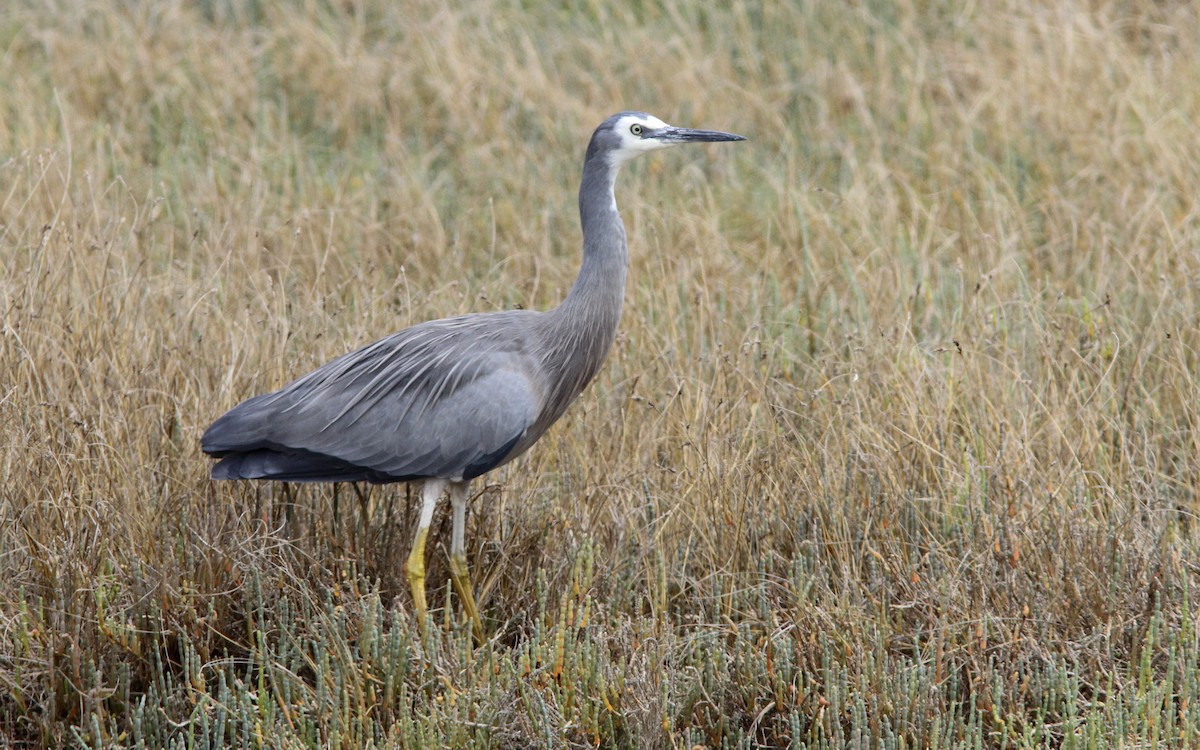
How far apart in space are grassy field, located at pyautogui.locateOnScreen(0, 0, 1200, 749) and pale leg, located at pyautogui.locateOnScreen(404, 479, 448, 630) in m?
0.16

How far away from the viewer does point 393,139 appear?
7.56 metres

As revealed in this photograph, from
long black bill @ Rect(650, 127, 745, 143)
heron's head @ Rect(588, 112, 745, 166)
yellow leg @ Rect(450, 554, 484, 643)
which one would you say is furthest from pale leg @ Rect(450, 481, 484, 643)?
long black bill @ Rect(650, 127, 745, 143)

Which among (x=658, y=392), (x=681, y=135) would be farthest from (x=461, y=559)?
(x=681, y=135)

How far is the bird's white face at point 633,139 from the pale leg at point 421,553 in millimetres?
1197

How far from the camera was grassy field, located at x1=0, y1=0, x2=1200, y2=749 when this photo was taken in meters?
3.86

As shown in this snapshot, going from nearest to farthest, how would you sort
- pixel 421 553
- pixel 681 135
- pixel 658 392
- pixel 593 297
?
pixel 421 553 < pixel 593 297 < pixel 681 135 < pixel 658 392

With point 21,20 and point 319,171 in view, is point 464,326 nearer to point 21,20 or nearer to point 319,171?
point 319,171

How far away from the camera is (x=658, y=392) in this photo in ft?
17.6

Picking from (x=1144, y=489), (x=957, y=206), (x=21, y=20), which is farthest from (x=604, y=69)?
(x=1144, y=489)

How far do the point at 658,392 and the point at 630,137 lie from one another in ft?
3.67

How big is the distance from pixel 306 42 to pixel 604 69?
1.68m

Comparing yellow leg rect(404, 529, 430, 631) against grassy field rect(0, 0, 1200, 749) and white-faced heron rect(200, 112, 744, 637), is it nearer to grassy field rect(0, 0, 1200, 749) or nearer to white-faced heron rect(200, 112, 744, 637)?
white-faced heron rect(200, 112, 744, 637)

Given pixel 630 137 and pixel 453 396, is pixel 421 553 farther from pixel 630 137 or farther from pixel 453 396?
pixel 630 137

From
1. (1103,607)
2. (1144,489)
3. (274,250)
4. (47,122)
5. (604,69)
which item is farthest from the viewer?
(604,69)
